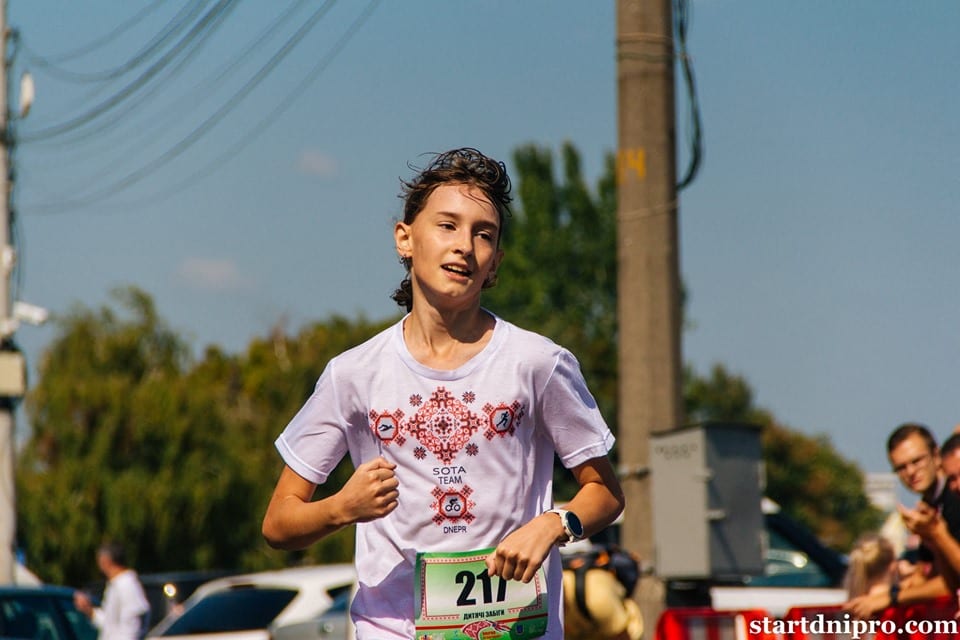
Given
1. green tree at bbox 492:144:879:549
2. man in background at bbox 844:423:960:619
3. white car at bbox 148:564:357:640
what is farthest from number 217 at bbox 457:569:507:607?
green tree at bbox 492:144:879:549

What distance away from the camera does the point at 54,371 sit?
137ft

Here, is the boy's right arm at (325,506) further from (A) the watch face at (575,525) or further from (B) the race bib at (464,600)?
(A) the watch face at (575,525)

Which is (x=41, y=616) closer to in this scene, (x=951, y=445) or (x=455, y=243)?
(x=951, y=445)

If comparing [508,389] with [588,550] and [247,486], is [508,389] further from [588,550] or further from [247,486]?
[247,486]

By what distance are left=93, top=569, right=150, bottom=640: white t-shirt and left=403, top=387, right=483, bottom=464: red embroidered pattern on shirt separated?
9447mm

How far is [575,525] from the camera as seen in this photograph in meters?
3.40

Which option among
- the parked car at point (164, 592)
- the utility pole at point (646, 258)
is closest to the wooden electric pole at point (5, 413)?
the parked car at point (164, 592)

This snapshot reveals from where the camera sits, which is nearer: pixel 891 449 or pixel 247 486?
pixel 891 449

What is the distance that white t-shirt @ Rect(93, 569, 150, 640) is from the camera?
12352 millimetres

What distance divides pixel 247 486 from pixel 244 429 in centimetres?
769

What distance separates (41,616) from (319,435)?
28.4 feet

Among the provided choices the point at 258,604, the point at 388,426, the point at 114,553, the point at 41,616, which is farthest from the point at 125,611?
the point at 388,426

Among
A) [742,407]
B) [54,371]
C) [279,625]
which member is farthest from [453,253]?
[742,407]

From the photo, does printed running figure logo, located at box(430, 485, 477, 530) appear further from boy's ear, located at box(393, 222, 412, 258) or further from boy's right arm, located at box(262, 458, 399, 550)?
boy's ear, located at box(393, 222, 412, 258)
